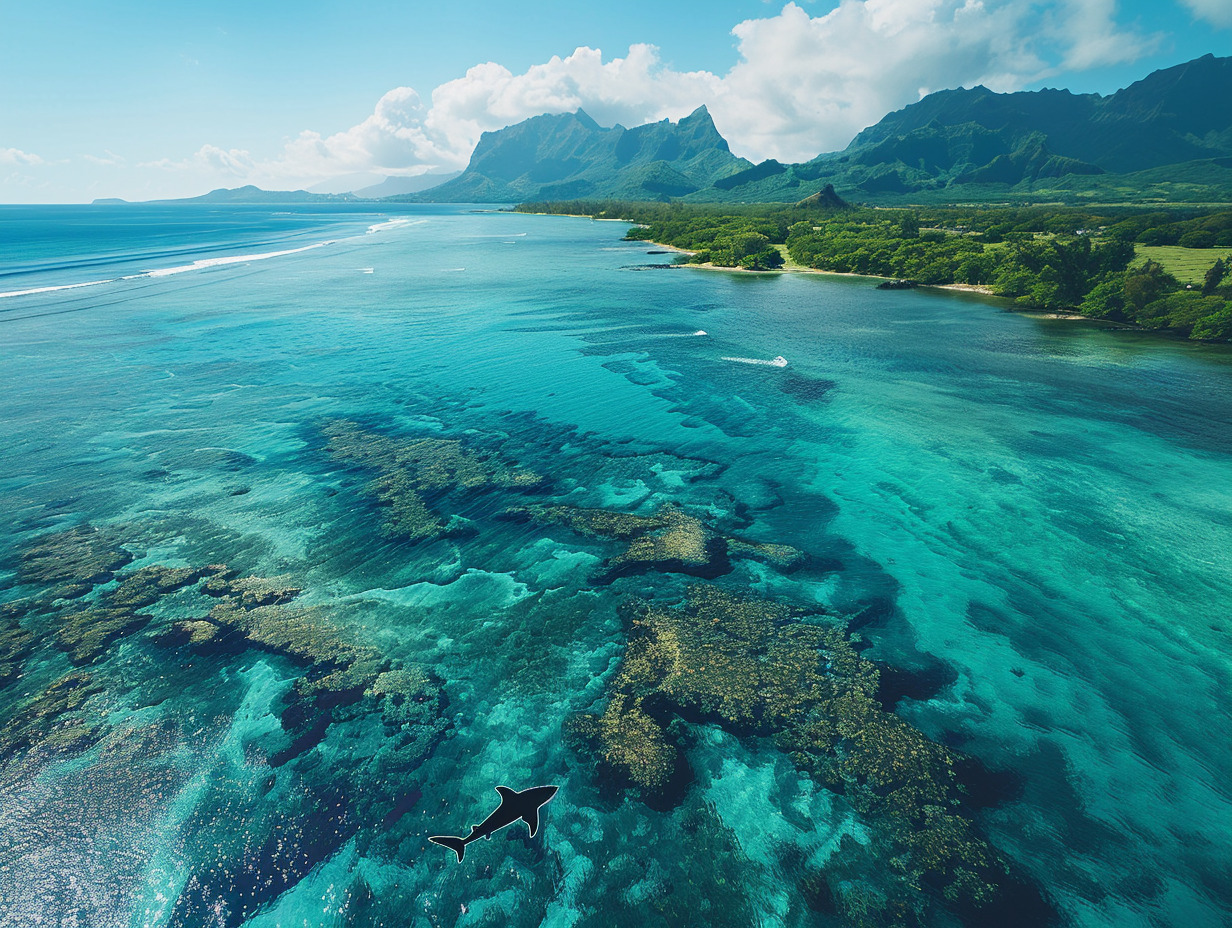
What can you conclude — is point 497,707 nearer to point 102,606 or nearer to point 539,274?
point 102,606

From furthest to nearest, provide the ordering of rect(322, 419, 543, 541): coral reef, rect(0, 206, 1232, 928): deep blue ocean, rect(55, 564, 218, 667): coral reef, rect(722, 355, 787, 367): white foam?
rect(722, 355, 787, 367): white foam
rect(322, 419, 543, 541): coral reef
rect(55, 564, 218, 667): coral reef
rect(0, 206, 1232, 928): deep blue ocean

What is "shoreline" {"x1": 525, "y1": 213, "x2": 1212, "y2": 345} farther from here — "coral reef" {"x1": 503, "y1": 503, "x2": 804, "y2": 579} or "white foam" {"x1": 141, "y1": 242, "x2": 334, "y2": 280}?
"white foam" {"x1": 141, "y1": 242, "x2": 334, "y2": 280}

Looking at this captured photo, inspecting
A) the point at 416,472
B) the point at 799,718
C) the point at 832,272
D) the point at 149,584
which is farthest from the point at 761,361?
the point at 832,272

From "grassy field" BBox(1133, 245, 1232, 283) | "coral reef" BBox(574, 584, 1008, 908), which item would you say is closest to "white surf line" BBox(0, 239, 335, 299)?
"coral reef" BBox(574, 584, 1008, 908)

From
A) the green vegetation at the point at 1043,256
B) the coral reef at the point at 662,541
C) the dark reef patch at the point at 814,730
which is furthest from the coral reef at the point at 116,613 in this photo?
the green vegetation at the point at 1043,256

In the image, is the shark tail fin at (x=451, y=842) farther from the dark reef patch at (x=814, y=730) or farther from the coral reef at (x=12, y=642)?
the coral reef at (x=12, y=642)
